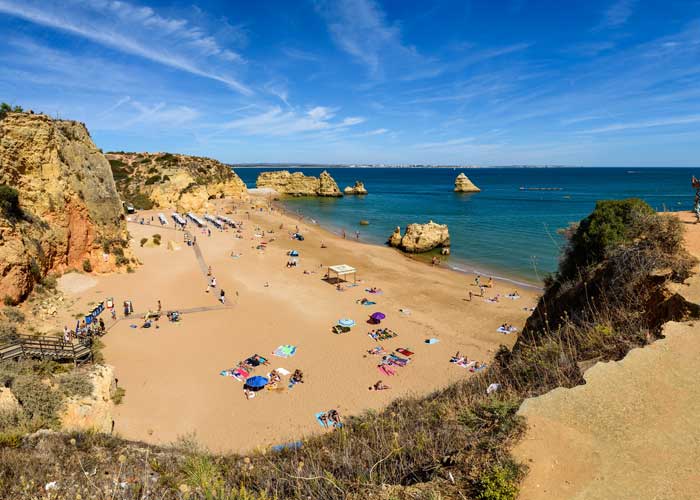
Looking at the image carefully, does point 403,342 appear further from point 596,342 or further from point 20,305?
point 20,305

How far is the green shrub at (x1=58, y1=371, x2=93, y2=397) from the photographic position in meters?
10.6

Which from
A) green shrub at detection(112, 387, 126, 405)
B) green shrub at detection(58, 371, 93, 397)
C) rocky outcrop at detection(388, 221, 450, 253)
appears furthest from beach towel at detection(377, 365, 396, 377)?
rocky outcrop at detection(388, 221, 450, 253)

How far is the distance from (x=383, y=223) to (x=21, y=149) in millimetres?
42967

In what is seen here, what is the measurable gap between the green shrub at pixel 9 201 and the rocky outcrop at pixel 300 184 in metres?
81.1

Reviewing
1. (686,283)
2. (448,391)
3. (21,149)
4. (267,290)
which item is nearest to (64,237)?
(21,149)

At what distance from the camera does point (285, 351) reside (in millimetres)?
16578

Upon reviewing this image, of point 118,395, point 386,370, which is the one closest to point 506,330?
point 386,370

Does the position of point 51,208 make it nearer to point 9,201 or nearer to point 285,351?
point 9,201

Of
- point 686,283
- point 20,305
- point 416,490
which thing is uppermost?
point 686,283

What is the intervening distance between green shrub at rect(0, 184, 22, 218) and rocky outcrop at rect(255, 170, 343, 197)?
81141 mm

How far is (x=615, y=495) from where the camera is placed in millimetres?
2947

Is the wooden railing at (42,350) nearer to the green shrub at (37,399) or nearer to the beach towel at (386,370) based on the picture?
the green shrub at (37,399)

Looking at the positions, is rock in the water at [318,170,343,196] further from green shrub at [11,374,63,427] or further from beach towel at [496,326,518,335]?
green shrub at [11,374,63,427]

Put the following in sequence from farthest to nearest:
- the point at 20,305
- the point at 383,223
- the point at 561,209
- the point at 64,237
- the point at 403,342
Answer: the point at 561,209 < the point at 383,223 < the point at 64,237 < the point at 403,342 < the point at 20,305
